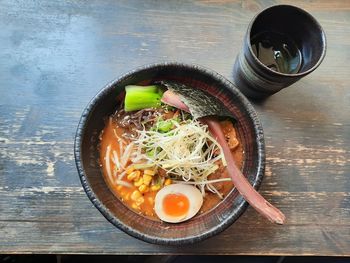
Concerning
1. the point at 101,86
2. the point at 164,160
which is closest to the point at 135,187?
the point at 164,160

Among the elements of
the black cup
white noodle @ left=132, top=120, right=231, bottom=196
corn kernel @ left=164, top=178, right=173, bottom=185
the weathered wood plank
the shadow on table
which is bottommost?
the shadow on table

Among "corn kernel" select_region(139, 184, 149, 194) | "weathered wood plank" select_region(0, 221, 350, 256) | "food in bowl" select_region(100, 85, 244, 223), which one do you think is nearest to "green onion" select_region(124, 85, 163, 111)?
"food in bowl" select_region(100, 85, 244, 223)

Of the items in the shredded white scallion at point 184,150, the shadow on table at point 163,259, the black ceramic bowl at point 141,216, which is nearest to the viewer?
the black ceramic bowl at point 141,216

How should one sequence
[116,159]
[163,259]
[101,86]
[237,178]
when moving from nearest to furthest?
[237,178]
[116,159]
[101,86]
[163,259]

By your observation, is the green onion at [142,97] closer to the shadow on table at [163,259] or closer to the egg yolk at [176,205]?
the egg yolk at [176,205]

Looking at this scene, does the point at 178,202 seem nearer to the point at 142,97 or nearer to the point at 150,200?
the point at 150,200

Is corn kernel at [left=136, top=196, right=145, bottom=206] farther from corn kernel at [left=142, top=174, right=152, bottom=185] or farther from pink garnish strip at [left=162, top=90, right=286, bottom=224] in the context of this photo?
pink garnish strip at [left=162, top=90, right=286, bottom=224]

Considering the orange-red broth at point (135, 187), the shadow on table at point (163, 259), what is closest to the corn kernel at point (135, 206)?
the orange-red broth at point (135, 187)
